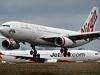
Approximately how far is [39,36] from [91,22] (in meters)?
21.5

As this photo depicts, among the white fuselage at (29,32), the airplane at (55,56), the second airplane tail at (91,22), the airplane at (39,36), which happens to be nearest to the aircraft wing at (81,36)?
the airplane at (39,36)

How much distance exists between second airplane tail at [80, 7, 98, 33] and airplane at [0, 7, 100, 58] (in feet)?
24.4

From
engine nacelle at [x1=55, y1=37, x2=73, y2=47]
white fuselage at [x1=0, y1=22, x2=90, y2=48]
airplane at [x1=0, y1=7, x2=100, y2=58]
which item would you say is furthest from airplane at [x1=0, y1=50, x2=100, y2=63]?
engine nacelle at [x1=55, y1=37, x2=73, y2=47]

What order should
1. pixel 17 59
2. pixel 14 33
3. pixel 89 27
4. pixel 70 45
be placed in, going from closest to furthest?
pixel 14 33 < pixel 70 45 < pixel 89 27 < pixel 17 59

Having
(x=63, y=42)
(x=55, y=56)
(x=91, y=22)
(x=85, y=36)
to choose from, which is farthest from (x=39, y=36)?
(x=55, y=56)

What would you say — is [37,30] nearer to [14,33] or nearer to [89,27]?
[14,33]

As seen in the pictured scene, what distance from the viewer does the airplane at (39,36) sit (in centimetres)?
6725

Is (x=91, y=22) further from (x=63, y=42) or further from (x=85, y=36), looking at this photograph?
(x=63, y=42)

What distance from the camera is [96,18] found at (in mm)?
89812

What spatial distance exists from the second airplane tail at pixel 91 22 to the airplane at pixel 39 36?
7.45m

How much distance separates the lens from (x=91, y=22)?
8788cm

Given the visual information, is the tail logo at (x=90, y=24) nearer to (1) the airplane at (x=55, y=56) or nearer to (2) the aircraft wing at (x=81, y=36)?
(2) the aircraft wing at (x=81, y=36)

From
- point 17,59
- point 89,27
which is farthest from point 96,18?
point 17,59

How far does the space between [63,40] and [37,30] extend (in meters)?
4.80
